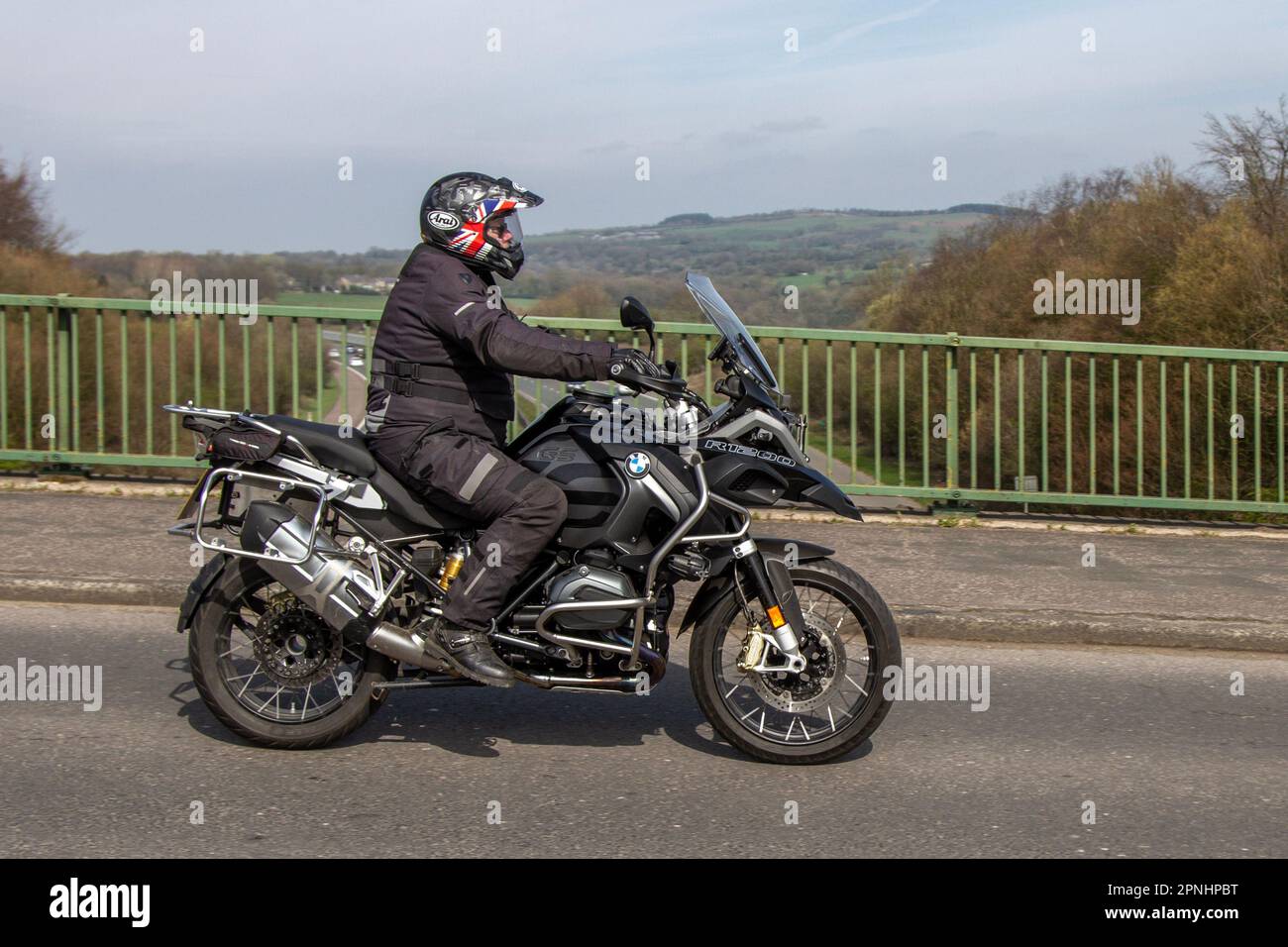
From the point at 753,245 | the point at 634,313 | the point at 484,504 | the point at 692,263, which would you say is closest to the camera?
the point at 634,313

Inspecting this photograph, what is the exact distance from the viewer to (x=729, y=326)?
518 centimetres

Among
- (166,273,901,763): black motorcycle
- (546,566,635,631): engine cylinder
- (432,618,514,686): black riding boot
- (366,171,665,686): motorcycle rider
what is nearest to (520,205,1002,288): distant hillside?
(366,171,665,686): motorcycle rider

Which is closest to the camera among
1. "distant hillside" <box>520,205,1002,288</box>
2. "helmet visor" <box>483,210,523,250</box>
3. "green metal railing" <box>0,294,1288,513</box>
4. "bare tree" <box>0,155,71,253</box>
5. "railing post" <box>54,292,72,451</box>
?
"helmet visor" <box>483,210,523,250</box>

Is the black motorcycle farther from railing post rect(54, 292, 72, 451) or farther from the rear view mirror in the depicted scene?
railing post rect(54, 292, 72, 451)

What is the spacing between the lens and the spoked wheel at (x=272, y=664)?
518cm

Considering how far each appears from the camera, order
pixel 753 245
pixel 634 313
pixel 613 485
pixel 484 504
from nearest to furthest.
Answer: pixel 634 313, pixel 484 504, pixel 613 485, pixel 753 245

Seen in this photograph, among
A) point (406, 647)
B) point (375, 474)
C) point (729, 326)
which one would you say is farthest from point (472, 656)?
point (729, 326)

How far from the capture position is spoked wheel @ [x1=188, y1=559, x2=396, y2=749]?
17.0 ft

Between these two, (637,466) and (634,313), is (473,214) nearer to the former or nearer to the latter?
(634,313)

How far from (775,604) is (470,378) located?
1.39 meters

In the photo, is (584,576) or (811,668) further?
(811,668)

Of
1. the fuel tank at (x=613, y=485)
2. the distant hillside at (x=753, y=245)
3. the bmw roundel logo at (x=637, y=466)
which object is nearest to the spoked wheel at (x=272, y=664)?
the fuel tank at (x=613, y=485)

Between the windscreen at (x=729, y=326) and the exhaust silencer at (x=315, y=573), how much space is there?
1551 mm
